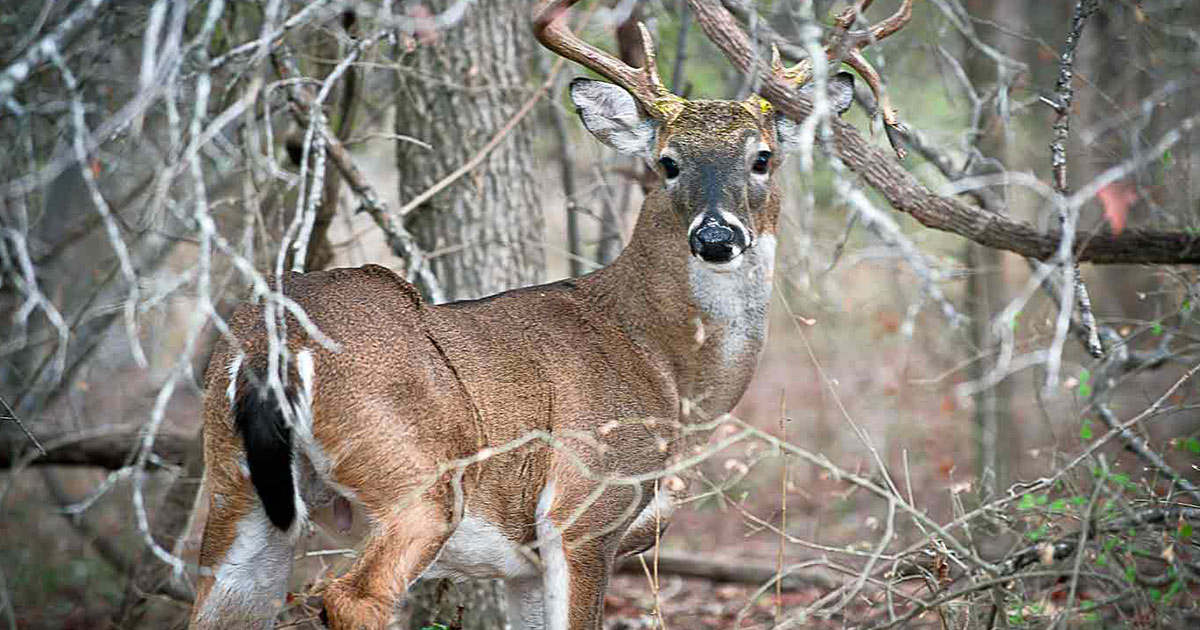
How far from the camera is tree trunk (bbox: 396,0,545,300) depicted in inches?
244

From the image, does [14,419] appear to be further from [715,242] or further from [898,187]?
[898,187]

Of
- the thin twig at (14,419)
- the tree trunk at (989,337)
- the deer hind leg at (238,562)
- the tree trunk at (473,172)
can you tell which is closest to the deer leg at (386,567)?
the deer hind leg at (238,562)

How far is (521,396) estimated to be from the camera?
464cm

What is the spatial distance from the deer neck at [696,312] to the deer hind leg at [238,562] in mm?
1526

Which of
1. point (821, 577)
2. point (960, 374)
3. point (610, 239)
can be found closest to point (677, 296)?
point (610, 239)

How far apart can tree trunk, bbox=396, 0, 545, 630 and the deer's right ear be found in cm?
95

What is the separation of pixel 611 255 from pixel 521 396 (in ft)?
7.59

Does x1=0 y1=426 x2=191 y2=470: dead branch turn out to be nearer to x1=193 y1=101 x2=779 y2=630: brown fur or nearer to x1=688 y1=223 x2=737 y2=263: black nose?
x1=193 y1=101 x2=779 y2=630: brown fur

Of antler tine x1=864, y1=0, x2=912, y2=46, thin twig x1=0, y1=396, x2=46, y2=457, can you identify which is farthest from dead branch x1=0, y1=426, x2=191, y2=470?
antler tine x1=864, y1=0, x2=912, y2=46

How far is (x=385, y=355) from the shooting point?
4.30 metres

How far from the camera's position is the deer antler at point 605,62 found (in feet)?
16.8

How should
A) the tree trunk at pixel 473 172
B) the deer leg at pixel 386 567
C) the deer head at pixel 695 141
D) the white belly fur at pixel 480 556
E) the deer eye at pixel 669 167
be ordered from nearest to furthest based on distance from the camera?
the deer leg at pixel 386 567
the white belly fur at pixel 480 556
the deer head at pixel 695 141
the deer eye at pixel 669 167
the tree trunk at pixel 473 172

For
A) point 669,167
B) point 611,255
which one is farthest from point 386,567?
point 611,255

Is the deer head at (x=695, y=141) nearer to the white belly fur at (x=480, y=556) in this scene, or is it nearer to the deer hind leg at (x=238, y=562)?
the white belly fur at (x=480, y=556)
